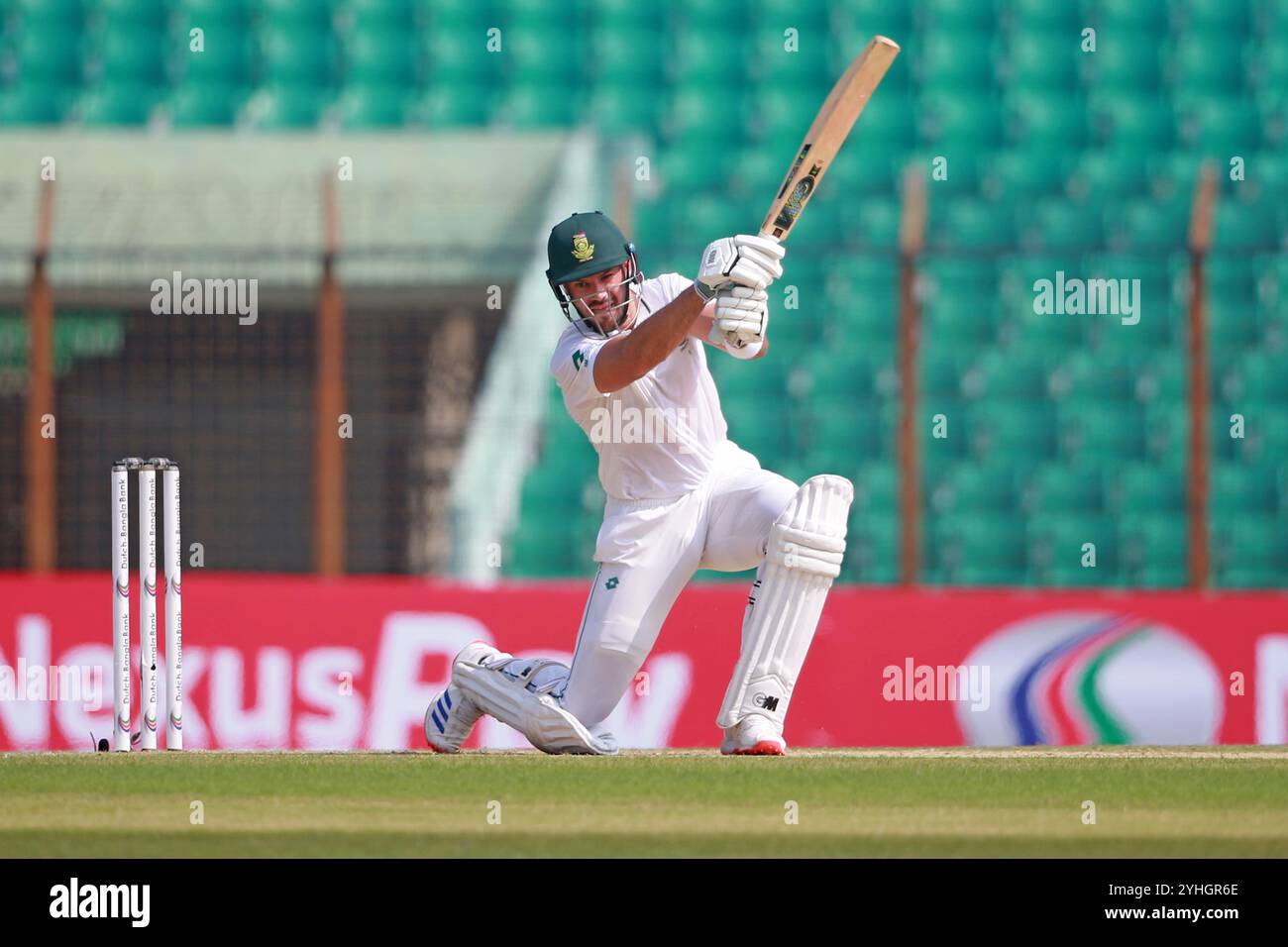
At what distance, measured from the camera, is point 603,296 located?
5.82 meters

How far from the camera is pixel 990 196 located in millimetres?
12219

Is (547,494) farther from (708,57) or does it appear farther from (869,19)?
(869,19)

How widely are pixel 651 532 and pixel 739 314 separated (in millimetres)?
777

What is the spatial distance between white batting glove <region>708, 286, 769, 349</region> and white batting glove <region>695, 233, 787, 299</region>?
2cm

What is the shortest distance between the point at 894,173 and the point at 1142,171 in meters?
1.46

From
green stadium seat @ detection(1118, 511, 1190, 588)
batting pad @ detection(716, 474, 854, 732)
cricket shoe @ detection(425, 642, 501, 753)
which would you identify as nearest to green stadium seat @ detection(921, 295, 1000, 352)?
green stadium seat @ detection(1118, 511, 1190, 588)

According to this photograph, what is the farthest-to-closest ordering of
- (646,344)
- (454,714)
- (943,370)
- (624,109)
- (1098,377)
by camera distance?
1. (624,109)
2. (943,370)
3. (1098,377)
4. (454,714)
5. (646,344)

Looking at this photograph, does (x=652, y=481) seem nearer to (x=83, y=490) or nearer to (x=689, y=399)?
(x=689, y=399)

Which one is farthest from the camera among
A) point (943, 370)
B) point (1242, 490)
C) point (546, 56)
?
point (546, 56)

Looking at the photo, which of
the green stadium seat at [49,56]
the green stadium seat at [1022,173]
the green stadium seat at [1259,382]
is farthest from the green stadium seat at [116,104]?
the green stadium seat at [1259,382]

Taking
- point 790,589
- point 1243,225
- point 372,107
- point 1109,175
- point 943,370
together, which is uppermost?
point 372,107

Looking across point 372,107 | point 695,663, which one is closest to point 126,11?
point 372,107

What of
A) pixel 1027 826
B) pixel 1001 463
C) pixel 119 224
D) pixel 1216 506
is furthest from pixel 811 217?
pixel 1027 826

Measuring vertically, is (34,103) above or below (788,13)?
below
